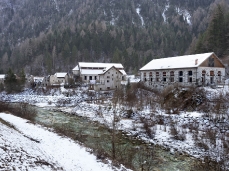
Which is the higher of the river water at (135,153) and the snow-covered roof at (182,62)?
the snow-covered roof at (182,62)

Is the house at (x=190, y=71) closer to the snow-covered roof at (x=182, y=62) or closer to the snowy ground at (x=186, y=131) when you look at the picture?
the snow-covered roof at (x=182, y=62)

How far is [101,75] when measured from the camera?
58844 millimetres

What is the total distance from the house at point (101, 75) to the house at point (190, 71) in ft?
44.9

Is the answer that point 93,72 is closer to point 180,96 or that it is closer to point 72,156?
point 180,96

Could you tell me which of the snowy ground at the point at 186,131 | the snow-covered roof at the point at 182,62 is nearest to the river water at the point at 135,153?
the snowy ground at the point at 186,131

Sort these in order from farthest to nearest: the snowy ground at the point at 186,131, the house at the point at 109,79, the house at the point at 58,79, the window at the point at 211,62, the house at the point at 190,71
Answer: the house at the point at 58,79 → the house at the point at 109,79 → the window at the point at 211,62 → the house at the point at 190,71 → the snowy ground at the point at 186,131

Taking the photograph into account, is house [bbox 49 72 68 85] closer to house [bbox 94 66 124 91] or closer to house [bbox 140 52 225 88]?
house [bbox 94 66 124 91]

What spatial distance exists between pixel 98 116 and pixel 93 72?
140ft

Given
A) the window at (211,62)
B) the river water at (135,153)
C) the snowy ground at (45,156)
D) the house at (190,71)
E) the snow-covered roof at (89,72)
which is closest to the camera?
the snowy ground at (45,156)

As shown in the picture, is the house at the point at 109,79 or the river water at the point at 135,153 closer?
the river water at the point at 135,153

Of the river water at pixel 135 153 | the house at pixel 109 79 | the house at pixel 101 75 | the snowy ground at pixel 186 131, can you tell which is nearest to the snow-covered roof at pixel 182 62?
the snowy ground at pixel 186 131

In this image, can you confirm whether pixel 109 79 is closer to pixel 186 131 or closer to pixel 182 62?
pixel 182 62

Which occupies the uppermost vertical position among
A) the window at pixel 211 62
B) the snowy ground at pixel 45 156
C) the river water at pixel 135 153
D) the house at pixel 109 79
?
the window at pixel 211 62

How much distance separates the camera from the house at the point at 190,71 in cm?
3881
